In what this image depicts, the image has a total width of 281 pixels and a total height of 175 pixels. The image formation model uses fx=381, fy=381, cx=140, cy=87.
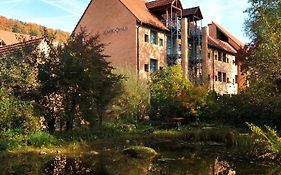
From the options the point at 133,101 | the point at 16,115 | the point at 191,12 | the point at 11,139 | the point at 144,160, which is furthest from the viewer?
the point at 191,12

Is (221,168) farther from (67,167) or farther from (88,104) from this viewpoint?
(88,104)

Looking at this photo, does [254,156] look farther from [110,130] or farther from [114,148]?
[110,130]

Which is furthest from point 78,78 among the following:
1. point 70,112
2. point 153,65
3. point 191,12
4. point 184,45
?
point 191,12

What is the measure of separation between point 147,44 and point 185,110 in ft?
43.3

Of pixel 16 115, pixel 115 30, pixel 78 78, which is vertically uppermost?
pixel 115 30

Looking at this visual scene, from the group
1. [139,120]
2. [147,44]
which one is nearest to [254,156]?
[139,120]

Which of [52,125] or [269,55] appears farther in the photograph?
[52,125]

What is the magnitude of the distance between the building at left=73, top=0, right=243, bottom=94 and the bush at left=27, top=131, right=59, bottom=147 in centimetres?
1912

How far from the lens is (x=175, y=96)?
112ft

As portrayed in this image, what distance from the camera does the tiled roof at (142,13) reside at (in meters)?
43.4

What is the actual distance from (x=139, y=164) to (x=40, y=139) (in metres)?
6.92

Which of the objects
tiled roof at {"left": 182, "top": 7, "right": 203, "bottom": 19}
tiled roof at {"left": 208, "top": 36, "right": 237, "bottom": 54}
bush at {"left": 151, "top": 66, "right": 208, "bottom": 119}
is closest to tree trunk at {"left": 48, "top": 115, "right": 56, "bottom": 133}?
Answer: bush at {"left": 151, "top": 66, "right": 208, "bottom": 119}

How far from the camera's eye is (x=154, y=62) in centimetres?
4566

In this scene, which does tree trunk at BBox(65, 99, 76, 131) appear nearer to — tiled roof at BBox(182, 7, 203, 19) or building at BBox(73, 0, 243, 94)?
building at BBox(73, 0, 243, 94)
